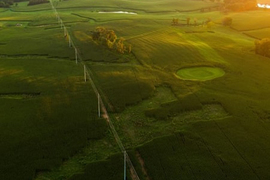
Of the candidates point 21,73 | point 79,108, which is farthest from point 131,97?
point 21,73

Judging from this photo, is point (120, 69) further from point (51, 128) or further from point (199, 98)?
point (51, 128)

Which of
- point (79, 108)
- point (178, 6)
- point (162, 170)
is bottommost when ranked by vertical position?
point (162, 170)

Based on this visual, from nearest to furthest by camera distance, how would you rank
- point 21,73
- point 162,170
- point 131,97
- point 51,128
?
point 162,170
point 51,128
point 131,97
point 21,73

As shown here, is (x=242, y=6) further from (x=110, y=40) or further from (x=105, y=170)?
(x=105, y=170)

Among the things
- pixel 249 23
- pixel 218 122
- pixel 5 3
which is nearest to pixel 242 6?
pixel 249 23

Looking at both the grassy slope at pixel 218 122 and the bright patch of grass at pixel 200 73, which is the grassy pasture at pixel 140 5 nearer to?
the grassy slope at pixel 218 122
